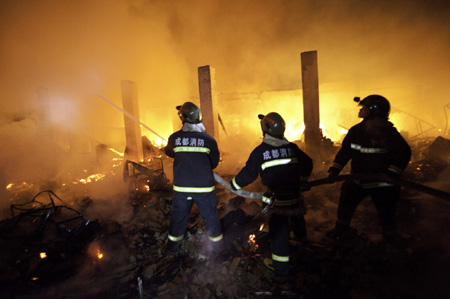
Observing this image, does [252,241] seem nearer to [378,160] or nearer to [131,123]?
[378,160]

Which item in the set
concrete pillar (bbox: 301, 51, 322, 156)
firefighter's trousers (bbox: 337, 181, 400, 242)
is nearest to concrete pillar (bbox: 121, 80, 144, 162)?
concrete pillar (bbox: 301, 51, 322, 156)

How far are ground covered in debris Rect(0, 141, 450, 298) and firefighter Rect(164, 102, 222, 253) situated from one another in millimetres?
504

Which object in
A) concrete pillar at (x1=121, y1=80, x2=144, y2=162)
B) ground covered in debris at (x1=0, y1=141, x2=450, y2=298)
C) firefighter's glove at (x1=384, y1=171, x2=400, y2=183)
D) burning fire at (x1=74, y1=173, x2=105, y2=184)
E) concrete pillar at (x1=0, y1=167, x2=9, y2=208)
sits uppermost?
concrete pillar at (x1=121, y1=80, x2=144, y2=162)

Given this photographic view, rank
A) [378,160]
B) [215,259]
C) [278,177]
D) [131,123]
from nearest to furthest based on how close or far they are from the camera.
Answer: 1. [278,177]
2. [378,160]
3. [215,259]
4. [131,123]

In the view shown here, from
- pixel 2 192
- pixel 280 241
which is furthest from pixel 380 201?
pixel 2 192

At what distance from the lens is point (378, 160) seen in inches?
130

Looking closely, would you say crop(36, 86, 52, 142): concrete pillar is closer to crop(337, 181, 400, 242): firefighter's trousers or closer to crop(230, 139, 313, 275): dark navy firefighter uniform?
crop(230, 139, 313, 275): dark navy firefighter uniform

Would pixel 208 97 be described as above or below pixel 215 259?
above

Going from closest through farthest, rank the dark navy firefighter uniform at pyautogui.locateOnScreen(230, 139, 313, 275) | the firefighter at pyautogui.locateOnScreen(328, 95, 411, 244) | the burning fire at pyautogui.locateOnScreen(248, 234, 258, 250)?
the dark navy firefighter uniform at pyautogui.locateOnScreen(230, 139, 313, 275) → the firefighter at pyautogui.locateOnScreen(328, 95, 411, 244) → the burning fire at pyautogui.locateOnScreen(248, 234, 258, 250)

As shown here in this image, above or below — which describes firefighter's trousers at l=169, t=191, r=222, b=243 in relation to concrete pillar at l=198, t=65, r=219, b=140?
below

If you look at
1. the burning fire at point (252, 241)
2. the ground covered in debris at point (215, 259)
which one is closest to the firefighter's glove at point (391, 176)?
the ground covered in debris at point (215, 259)

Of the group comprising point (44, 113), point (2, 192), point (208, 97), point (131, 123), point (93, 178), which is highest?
point (44, 113)

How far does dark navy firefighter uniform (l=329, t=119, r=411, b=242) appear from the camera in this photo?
10.6 ft

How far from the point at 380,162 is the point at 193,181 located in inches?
109
